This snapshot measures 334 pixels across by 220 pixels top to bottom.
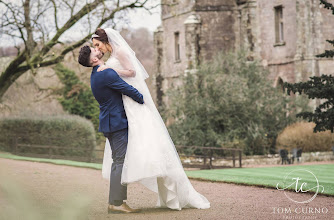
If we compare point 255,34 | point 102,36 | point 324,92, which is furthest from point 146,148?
point 255,34

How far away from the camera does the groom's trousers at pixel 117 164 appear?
21.8 feet

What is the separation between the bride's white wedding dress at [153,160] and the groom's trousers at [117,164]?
10cm

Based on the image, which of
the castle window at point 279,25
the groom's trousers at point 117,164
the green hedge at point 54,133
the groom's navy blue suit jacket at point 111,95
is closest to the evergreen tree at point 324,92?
the groom's navy blue suit jacket at point 111,95

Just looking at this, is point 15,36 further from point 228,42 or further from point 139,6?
point 228,42

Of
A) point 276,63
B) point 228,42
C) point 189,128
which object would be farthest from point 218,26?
point 189,128

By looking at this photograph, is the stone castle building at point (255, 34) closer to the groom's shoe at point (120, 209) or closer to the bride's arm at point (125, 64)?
the bride's arm at point (125, 64)

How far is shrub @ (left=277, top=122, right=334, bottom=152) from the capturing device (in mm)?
24672

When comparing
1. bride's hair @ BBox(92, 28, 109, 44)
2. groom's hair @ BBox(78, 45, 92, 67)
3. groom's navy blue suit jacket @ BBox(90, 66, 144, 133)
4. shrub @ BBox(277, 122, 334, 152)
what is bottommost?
shrub @ BBox(277, 122, 334, 152)

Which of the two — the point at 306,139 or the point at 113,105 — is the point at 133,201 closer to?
the point at 113,105

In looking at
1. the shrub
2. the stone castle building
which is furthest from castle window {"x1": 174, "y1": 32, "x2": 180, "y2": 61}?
the shrub

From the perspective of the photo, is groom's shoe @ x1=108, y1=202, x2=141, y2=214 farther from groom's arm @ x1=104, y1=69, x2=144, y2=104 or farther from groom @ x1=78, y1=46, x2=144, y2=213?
groom's arm @ x1=104, y1=69, x2=144, y2=104

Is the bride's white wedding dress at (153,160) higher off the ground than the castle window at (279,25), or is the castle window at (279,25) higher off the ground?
the castle window at (279,25)

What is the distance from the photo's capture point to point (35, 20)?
2234 centimetres

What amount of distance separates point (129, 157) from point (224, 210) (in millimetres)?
1298
